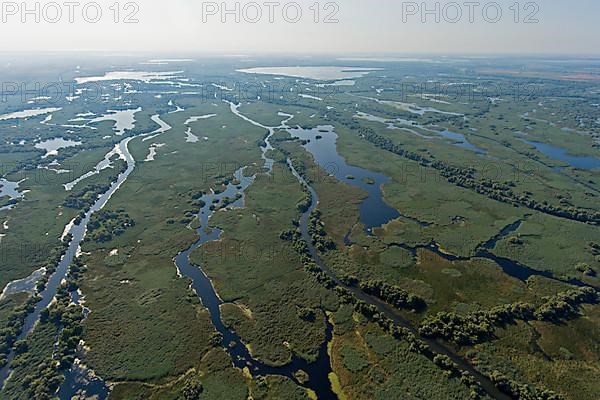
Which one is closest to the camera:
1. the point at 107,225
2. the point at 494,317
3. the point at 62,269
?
the point at 494,317

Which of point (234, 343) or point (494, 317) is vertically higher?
point (494, 317)

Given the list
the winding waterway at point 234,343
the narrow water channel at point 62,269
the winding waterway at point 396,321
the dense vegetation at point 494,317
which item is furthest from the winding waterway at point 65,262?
the dense vegetation at point 494,317

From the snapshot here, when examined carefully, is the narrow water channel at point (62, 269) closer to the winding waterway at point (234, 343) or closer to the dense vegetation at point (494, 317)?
the winding waterway at point (234, 343)

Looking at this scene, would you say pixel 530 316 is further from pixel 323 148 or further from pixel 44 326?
pixel 323 148

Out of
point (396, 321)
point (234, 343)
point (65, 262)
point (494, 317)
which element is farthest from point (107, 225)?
point (494, 317)

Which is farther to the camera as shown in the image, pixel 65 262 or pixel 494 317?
pixel 65 262

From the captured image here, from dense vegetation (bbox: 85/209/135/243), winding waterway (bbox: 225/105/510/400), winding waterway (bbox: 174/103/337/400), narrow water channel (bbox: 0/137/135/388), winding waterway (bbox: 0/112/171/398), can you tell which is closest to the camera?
winding waterway (bbox: 225/105/510/400)

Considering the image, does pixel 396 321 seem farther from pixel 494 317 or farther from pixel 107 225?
pixel 107 225

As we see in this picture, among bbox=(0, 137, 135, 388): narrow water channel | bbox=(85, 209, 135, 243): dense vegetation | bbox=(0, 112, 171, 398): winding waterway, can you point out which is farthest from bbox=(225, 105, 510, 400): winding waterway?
bbox=(0, 112, 171, 398): winding waterway

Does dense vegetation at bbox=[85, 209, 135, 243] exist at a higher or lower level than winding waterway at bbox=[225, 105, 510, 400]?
higher

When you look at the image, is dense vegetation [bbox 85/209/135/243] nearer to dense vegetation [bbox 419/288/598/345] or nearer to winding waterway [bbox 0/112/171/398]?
winding waterway [bbox 0/112/171/398]

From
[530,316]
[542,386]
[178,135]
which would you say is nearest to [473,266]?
[530,316]
